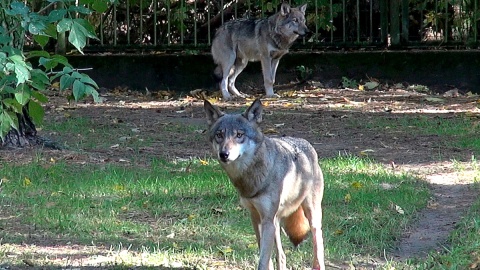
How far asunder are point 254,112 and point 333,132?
19.4ft

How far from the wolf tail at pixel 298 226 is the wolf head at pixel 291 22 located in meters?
10.00

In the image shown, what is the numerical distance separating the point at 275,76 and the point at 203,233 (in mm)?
9555

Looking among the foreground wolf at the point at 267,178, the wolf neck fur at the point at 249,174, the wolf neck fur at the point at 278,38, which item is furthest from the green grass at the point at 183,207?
the wolf neck fur at the point at 278,38

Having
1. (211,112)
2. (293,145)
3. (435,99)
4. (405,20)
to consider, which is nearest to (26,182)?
(211,112)

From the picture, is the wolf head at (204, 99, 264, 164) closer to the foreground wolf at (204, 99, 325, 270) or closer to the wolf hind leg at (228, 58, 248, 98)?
the foreground wolf at (204, 99, 325, 270)

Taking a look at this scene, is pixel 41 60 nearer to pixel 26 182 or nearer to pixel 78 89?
pixel 78 89

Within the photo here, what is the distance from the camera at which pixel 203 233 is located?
6609 mm

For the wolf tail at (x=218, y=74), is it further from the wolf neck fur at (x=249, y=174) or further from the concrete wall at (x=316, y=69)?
the wolf neck fur at (x=249, y=174)

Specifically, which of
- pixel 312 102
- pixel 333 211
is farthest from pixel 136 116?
pixel 333 211

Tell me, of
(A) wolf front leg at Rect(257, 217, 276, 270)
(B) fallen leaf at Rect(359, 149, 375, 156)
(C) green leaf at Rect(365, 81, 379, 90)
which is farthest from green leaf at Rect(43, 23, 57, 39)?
(C) green leaf at Rect(365, 81, 379, 90)

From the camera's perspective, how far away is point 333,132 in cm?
1138

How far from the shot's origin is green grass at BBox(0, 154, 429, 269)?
6.32m

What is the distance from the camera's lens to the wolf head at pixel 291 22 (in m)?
15.6

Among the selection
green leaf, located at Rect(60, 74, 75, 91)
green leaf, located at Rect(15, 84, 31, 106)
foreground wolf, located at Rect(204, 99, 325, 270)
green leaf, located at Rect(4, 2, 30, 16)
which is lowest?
foreground wolf, located at Rect(204, 99, 325, 270)
